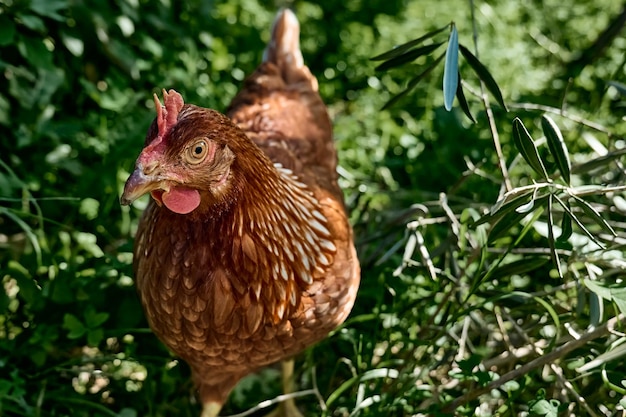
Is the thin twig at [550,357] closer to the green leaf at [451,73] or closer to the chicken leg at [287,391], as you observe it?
the chicken leg at [287,391]

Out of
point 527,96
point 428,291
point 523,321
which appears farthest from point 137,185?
point 527,96

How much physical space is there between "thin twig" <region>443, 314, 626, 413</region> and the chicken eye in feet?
3.38

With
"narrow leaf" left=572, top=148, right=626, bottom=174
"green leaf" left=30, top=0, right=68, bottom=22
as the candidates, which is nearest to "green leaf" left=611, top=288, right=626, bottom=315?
"narrow leaf" left=572, top=148, right=626, bottom=174

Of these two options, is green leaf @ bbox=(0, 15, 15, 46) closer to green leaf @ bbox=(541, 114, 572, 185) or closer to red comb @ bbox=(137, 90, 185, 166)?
red comb @ bbox=(137, 90, 185, 166)

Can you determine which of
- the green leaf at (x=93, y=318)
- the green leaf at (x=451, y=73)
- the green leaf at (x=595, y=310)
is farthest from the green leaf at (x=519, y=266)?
Answer: the green leaf at (x=93, y=318)

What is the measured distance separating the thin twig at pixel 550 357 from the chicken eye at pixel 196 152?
3.38 ft

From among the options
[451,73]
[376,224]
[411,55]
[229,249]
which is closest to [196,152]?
[229,249]

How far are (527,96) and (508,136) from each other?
0.44m

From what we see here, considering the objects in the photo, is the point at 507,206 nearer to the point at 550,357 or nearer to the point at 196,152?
the point at 550,357

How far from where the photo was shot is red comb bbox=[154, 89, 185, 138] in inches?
61.1

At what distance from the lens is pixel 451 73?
1.79 m

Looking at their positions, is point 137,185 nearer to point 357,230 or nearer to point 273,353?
point 273,353

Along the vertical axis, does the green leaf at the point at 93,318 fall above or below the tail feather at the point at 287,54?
below

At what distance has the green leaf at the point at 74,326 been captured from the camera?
214cm
